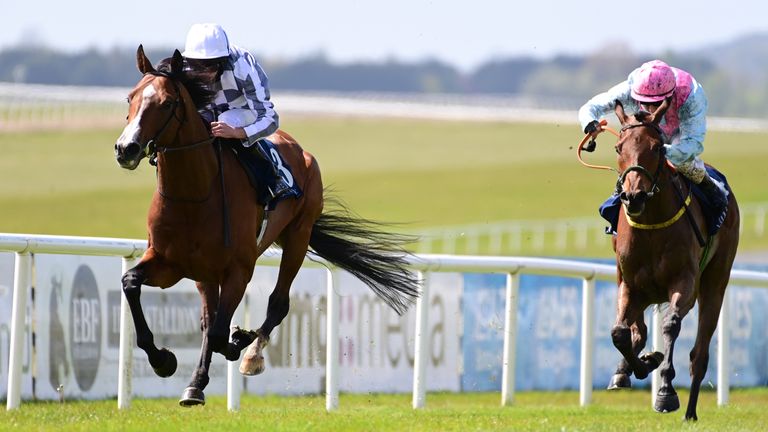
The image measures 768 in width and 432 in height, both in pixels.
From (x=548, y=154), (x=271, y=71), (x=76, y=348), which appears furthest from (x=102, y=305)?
(x=271, y=71)

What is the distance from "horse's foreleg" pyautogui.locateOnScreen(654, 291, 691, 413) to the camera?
271 inches

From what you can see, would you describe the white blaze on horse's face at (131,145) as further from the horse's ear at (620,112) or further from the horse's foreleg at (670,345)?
the horse's foreleg at (670,345)

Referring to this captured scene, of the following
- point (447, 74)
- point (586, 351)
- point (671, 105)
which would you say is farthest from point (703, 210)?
point (447, 74)

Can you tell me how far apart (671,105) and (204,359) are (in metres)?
2.81

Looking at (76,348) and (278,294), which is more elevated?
(278,294)

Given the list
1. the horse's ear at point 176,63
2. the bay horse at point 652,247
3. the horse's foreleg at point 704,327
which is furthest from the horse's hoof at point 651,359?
the horse's ear at point 176,63

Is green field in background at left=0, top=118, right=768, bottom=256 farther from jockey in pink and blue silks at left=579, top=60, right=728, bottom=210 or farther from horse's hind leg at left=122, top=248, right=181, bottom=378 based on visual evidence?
horse's hind leg at left=122, top=248, right=181, bottom=378

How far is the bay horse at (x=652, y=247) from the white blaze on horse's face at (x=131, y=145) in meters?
2.46

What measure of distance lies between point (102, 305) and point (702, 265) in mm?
3890

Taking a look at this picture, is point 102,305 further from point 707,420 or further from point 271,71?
point 271,71

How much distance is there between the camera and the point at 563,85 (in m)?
109

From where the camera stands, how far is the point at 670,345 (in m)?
7.11

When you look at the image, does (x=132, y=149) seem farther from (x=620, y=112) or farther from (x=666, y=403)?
(x=666, y=403)

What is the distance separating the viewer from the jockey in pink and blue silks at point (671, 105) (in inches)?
281
